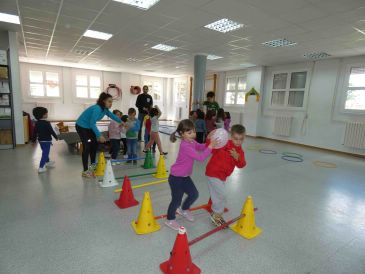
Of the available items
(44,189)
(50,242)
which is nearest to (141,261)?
(50,242)

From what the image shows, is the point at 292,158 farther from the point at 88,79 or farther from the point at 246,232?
the point at 88,79

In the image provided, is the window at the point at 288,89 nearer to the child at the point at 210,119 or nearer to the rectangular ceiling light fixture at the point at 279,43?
the rectangular ceiling light fixture at the point at 279,43

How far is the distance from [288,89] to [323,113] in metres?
1.59

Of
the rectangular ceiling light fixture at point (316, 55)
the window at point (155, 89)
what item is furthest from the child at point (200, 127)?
the window at point (155, 89)

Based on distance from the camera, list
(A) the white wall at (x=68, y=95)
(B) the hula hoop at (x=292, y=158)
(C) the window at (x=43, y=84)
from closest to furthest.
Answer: (B) the hula hoop at (x=292, y=158) < (A) the white wall at (x=68, y=95) < (C) the window at (x=43, y=84)

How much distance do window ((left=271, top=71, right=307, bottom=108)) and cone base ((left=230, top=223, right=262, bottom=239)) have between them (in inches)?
271

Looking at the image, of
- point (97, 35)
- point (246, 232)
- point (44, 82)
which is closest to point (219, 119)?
point (246, 232)

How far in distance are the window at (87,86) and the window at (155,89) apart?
10.9 ft

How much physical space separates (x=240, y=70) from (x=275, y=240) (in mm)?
9106

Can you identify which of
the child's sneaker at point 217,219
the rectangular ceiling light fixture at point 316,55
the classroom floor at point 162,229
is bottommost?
the classroom floor at point 162,229

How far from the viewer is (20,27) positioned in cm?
510

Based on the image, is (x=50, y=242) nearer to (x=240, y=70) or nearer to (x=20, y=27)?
(x=20, y=27)

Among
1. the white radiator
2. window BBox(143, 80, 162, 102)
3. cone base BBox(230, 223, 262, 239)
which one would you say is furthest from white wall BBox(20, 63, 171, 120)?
cone base BBox(230, 223, 262, 239)

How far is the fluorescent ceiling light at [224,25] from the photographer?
14.4 ft
